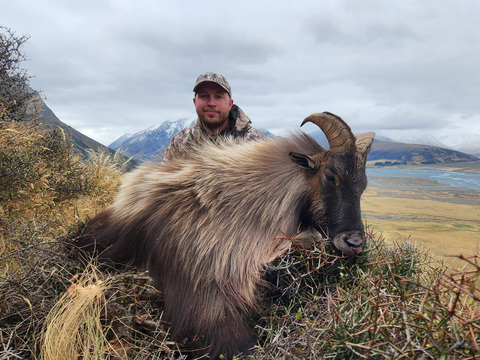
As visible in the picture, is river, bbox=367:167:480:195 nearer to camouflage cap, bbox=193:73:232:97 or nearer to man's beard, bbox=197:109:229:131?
man's beard, bbox=197:109:229:131

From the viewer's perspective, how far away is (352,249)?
2.71m

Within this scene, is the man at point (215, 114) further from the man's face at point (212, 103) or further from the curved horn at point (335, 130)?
the curved horn at point (335, 130)

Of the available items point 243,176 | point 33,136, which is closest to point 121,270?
point 243,176

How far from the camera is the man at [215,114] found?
Result: 189 inches

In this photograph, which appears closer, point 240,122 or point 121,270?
point 121,270

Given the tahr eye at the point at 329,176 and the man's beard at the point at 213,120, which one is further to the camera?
the man's beard at the point at 213,120

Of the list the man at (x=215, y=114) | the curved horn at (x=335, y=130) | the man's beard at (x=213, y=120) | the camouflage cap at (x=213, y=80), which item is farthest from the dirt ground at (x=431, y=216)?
the camouflage cap at (x=213, y=80)

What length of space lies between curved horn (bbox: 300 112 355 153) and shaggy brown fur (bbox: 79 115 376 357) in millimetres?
130

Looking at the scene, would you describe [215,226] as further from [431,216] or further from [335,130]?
[431,216]

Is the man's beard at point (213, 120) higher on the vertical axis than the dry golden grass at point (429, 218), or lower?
higher

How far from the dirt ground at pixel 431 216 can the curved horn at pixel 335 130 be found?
1212 mm

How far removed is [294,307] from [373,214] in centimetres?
408

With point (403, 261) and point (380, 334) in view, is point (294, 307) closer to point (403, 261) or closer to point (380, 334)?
point (403, 261)

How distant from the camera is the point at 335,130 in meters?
3.14
